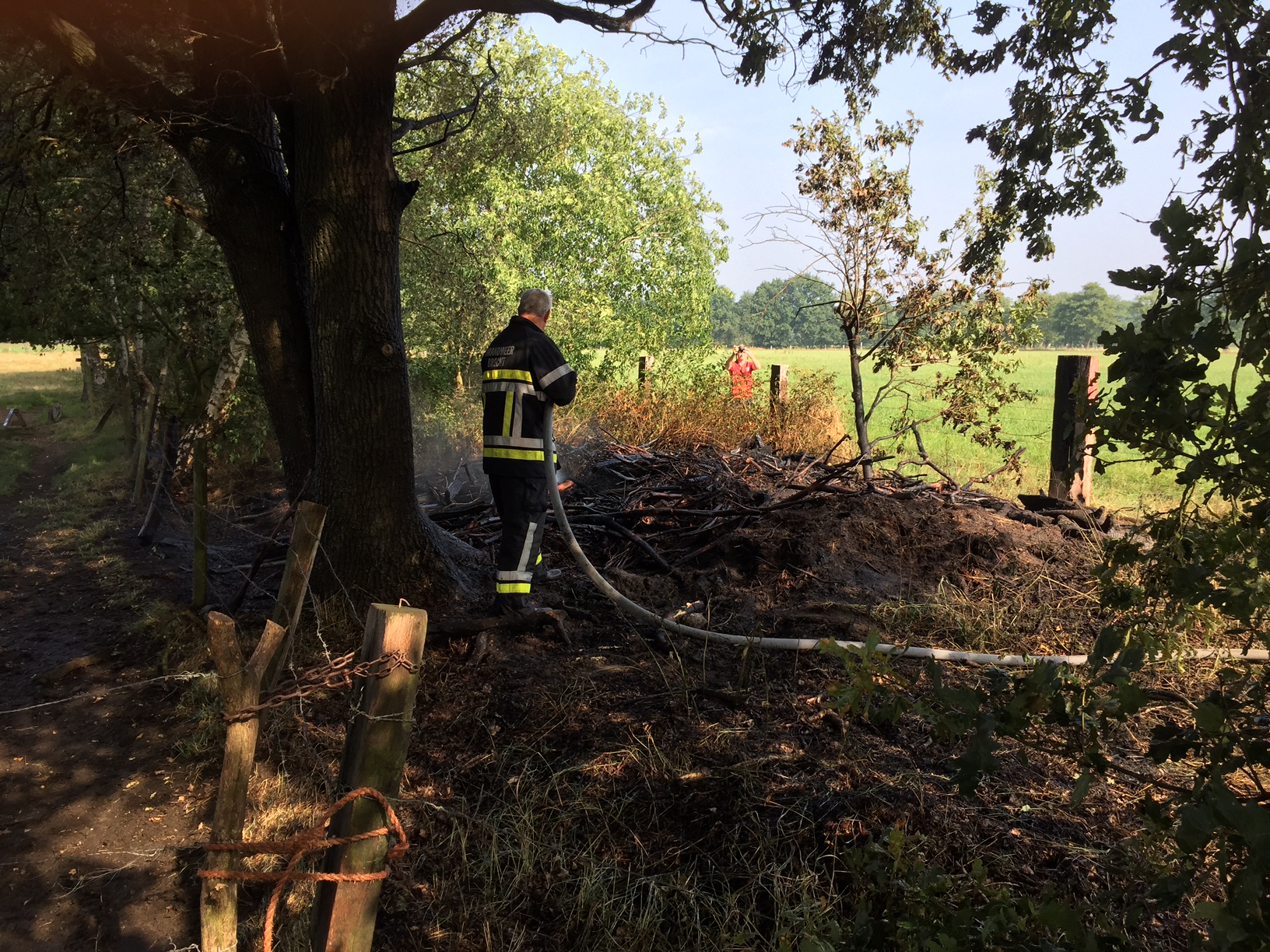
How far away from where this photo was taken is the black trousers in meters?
5.84

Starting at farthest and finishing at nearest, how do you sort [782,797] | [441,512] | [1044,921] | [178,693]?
1. [441,512]
2. [178,693]
3. [782,797]
4. [1044,921]

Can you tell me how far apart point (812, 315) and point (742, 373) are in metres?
1.42

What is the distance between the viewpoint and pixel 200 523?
6570 millimetres

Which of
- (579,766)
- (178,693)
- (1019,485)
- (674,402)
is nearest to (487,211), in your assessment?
(674,402)

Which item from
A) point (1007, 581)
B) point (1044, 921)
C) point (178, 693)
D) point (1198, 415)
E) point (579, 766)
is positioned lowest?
point (178, 693)

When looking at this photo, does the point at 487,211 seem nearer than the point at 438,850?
No

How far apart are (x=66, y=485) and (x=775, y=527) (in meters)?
12.6

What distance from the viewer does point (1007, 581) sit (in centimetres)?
607

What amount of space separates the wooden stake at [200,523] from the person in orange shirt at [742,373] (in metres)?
8.42

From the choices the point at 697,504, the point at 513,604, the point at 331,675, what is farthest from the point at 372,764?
the point at 697,504

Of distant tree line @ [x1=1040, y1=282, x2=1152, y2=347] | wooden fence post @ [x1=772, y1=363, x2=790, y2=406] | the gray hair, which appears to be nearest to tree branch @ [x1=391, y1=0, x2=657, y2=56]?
the gray hair

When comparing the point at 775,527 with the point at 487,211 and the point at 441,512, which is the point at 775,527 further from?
the point at 487,211

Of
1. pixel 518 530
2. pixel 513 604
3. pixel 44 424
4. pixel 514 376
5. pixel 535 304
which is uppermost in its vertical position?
pixel 535 304

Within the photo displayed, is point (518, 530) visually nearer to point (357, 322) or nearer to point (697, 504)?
point (357, 322)
